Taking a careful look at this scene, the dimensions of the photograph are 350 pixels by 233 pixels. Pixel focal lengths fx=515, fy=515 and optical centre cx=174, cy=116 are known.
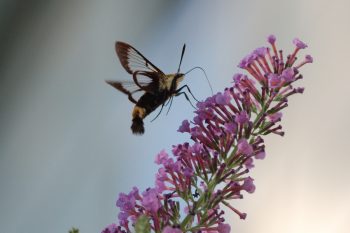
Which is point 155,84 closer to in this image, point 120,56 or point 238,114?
point 120,56

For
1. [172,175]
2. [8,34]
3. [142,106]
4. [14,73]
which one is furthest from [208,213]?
[14,73]

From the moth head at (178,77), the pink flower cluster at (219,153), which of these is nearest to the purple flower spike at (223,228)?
the pink flower cluster at (219,153)

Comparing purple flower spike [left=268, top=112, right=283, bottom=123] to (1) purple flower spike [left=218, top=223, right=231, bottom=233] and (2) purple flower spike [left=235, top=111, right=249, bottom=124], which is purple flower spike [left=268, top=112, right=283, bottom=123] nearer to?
(2) purple flower spike [left=235, top=111, right=249, bottom=124]

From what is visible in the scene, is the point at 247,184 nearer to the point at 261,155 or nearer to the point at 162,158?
the point at 261,155

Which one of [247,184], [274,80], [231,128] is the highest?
[274,80]

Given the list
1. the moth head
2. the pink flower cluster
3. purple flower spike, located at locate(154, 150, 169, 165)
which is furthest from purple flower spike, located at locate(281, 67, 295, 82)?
the moth head

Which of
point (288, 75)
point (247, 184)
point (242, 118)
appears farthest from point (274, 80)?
point (247, 184)

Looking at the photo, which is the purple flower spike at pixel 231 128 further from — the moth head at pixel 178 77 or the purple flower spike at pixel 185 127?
the moth head at pixel 178 77
